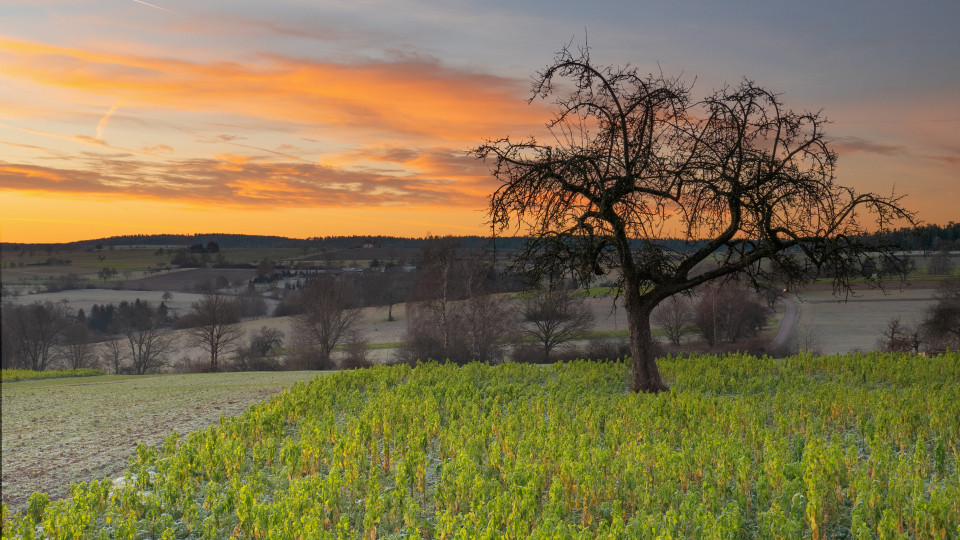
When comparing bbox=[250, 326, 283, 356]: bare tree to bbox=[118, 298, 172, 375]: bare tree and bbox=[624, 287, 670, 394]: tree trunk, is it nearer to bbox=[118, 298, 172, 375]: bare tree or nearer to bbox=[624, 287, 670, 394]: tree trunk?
bbox=[118, 298, 172, 375]: bare tree

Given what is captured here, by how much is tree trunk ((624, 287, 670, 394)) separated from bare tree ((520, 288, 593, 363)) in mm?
28172

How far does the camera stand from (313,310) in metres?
50.9

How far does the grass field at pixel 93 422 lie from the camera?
1251 cm

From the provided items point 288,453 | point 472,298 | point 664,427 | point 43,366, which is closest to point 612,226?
point 664,427

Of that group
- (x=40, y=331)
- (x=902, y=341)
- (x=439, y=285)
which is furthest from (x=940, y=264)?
(x=40, y=331)

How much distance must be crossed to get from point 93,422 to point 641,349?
1433 centimetres

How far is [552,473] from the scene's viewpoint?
938 cm

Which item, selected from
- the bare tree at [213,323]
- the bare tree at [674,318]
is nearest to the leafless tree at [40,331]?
the bare tree at [213,323]

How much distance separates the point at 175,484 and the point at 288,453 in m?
1.60

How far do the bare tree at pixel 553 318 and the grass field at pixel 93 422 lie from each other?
23.0m

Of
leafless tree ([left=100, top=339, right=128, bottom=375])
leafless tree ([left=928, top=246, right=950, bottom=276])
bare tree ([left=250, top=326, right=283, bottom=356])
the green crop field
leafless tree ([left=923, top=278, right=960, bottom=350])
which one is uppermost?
leafless tree ([left=928, top=246, right=950, bottom=276])

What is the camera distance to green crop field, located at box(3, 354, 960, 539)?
7.26 m

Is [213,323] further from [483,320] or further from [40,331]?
[483,320]

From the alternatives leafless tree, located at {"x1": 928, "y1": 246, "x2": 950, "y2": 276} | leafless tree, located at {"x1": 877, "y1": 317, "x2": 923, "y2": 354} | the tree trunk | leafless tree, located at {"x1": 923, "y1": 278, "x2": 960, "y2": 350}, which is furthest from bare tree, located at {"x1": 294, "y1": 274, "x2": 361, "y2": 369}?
leafless tree, located at {"x1": 928, "y1": 246, "x2": 950, "y2": 276}
